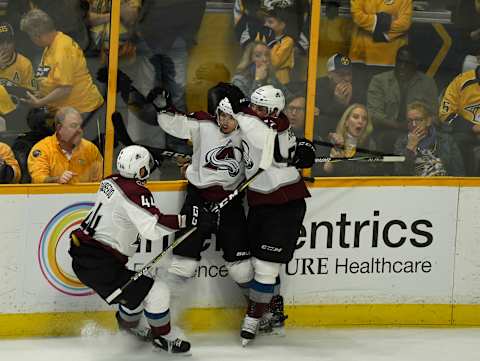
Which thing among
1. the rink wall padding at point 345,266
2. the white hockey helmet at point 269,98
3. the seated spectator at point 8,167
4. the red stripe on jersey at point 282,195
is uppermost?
the white hockey helmet at point 269,98

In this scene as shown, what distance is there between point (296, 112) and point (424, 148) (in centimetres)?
67

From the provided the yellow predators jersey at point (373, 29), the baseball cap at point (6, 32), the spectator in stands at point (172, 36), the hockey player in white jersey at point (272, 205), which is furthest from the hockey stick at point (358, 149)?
the baseball cap at point (6, 32)

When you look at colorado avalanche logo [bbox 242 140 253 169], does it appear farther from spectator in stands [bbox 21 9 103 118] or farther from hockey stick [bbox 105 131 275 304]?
spectator in stands [bbox 21 9 103 118]

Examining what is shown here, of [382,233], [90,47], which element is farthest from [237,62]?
[382,233]

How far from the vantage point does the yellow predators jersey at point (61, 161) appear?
5.25 meters

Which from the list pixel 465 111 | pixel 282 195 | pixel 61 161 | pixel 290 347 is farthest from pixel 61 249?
pixel 465 111

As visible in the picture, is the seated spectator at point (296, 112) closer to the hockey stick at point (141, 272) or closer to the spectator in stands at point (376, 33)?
the spectator in stands at point (376, 33)

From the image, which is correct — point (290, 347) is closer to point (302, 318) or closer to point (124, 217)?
point (302, 318)

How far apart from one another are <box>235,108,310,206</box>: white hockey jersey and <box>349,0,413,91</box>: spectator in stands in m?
0.60

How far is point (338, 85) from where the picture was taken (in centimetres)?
568

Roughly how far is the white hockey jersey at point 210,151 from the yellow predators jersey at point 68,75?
34 cm

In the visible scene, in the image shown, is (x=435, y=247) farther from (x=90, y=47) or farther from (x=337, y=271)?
(x=90, y=47)

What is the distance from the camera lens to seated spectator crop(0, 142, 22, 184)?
17.1ft

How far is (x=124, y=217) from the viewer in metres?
4.93
